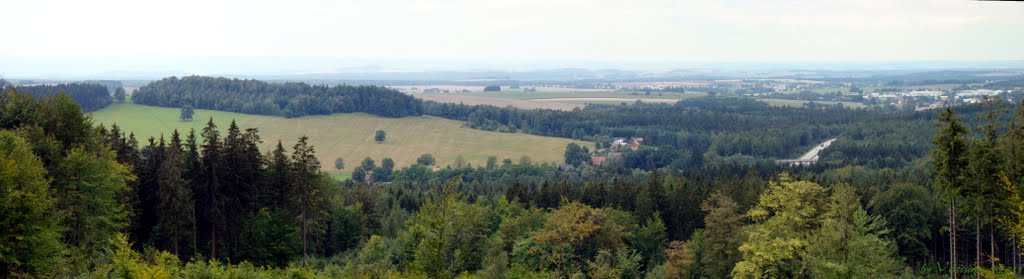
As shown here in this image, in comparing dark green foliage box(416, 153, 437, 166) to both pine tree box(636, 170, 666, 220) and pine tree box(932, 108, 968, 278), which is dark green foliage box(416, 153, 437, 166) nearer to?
pine tree box(636, 170, 666, 220)

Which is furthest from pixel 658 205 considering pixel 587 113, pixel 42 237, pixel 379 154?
pixel 587 113

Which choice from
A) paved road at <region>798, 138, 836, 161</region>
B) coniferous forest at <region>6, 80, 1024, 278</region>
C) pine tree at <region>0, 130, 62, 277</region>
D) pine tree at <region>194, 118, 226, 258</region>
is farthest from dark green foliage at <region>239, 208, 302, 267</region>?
paved road at <region>798, 138, 836, 161</region>

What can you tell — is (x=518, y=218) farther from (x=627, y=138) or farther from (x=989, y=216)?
(x=627, y=138)

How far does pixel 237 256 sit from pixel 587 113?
145074 millimetres

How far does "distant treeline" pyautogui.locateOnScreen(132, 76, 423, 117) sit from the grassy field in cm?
373

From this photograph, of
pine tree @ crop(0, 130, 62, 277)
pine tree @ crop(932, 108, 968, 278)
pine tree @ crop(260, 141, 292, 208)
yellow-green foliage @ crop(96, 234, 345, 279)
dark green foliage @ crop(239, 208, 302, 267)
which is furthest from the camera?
pine tree @ crop(260, 141, 292, 208)

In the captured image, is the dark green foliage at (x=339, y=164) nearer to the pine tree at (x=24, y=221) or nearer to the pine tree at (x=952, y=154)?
the pine tree at (x=24, y=221)

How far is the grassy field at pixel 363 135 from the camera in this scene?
12762cm

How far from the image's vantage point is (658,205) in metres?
61.1

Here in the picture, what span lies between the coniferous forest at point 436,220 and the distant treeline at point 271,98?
8722 cm

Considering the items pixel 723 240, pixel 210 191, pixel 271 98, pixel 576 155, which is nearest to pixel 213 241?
pixel 210 191

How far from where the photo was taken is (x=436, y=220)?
3219 cm

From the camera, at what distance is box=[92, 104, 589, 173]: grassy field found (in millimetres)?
127625

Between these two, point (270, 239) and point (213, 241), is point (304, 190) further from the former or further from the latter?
point (213, 241)
